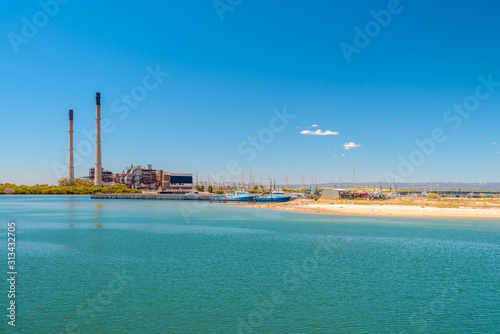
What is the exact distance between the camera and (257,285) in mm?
24328

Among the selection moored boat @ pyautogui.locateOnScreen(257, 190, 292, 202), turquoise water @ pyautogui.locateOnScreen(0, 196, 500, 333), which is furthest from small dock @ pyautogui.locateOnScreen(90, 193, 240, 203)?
turquoise water @ pyautogui.locateOnScreen(0, 196, 500, 333)

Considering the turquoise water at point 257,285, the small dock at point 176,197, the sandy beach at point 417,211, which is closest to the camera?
the turquoise water at point 257,285

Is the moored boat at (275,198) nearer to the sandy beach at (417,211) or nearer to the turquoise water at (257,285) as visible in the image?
the sandy beach at (417,211)

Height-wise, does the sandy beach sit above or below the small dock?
below

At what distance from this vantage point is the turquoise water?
1798cm

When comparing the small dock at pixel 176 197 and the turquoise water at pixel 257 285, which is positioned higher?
the small dock at pixel 176 197

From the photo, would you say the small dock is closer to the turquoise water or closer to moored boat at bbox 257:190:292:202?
moored boat at bbox 257:190:292:202

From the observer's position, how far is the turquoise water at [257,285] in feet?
59.0

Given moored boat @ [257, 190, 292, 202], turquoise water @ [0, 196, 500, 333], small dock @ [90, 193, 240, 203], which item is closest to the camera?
turquoise water @ [0, 196, 500, 333]

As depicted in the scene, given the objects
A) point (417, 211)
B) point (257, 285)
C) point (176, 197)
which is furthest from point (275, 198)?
point (257, 285)

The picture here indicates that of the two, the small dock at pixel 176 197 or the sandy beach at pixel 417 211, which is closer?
the sandy beach at pixel 417 211

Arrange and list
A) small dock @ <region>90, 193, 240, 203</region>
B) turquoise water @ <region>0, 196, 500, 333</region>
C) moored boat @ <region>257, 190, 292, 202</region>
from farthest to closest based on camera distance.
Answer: small dock @ <region>90, 193, 240, 203</region>, moored boat @ <region>257, 190, 292, 202</region>, turquoise water @ <region>0, 196, 500, 333</region>

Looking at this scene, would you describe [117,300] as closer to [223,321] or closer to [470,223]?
[223,321]

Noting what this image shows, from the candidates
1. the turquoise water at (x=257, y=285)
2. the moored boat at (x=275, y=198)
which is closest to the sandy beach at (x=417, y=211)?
the turquoise water at (x=257, y=285)
